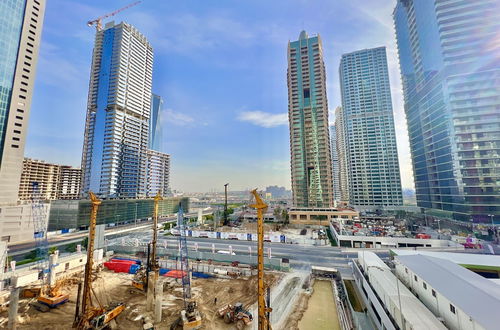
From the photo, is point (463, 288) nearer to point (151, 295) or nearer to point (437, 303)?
point (437, 303)

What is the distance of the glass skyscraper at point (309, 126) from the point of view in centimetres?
10694

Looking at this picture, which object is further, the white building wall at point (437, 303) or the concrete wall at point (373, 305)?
the concrete wall at point (373, 305)

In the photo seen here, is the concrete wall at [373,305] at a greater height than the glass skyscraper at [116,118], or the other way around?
the glass skyscraper at [116,118]

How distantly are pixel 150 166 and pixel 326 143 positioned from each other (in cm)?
12276

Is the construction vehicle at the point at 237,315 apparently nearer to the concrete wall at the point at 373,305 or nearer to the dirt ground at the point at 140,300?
the dirt ground at the point at 140,300

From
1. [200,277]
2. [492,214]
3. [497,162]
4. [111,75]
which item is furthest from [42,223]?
[497,162]

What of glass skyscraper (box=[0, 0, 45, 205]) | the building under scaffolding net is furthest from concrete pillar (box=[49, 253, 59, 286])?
glass skyscraper (box=[0, 0, 45, 205])

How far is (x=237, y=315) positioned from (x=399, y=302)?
18.7 meters

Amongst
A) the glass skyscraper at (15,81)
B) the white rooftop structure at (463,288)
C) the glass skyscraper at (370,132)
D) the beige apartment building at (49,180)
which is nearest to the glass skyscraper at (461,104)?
the glass skyscraper at (370,132)

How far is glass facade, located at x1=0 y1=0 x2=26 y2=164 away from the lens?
217 feet

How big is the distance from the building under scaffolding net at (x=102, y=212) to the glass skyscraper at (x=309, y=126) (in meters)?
63.7

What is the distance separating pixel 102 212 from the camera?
308ft

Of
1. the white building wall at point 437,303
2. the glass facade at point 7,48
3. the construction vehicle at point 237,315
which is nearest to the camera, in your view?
the white building wall at point 437,303

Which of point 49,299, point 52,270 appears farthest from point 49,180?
point 49,299
